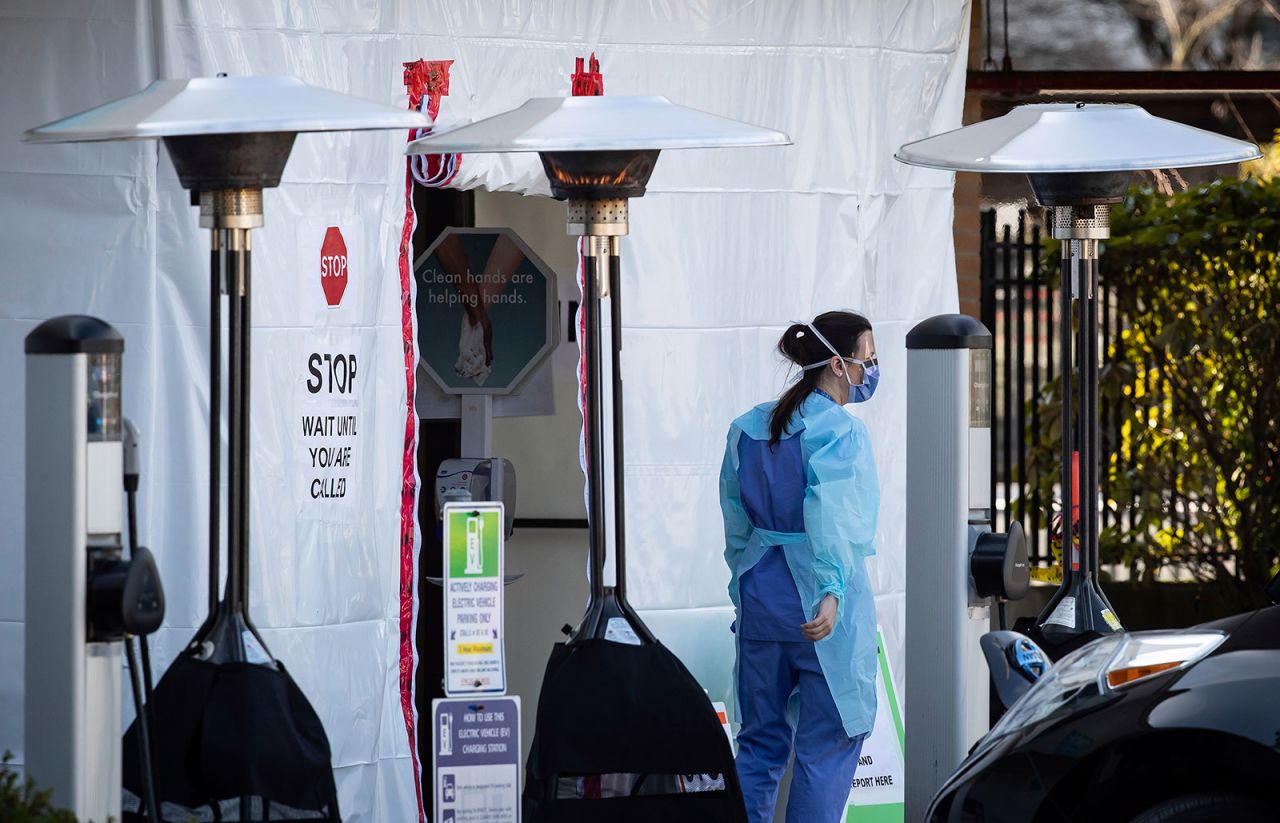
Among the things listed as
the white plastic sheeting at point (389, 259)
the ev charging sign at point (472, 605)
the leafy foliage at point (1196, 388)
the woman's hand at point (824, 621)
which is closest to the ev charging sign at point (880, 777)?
the white plastic sheeting at point (389, 259)

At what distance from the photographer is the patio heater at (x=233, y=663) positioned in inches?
178

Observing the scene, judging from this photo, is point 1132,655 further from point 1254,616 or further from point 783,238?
point 783,238

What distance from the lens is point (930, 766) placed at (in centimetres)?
540

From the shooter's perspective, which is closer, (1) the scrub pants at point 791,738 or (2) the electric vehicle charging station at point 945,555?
(2) the electric vehicle charging station at point 945,555

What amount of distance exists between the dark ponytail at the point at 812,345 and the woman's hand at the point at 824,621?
1.67 feet

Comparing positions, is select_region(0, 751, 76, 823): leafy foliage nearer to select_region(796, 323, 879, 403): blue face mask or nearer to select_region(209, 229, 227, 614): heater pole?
select_region(209, 229, 227, 614): heater pole

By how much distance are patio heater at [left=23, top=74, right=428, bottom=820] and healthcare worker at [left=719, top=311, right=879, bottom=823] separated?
5.51 ft

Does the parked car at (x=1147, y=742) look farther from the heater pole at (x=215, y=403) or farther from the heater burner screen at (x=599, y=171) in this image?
the heater pole at (x=215, y=403)

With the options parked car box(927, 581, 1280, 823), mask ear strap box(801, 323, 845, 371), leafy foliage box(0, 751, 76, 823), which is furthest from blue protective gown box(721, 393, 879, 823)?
leafy foliage box(0, 751, 76, 823)

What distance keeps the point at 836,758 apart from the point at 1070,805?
1.55m

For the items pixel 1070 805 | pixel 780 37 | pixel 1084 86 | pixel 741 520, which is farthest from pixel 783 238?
Result: pixel 1084 86

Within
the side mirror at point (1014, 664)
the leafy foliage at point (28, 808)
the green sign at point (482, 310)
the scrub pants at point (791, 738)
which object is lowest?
the scrub pants at point (791, 738)

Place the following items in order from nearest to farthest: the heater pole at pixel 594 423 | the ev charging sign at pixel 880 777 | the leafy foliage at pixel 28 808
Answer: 1. the leafy foliage at pixel 28 808
2. the heater pole at pixel 594 423
3. the ev charging sign at pixel 880 777

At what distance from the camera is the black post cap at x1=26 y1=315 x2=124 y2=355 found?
4.21m
